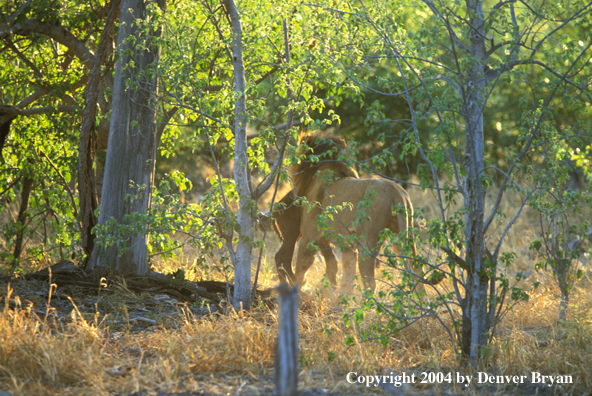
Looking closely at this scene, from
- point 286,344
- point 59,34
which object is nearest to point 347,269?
point 286,344

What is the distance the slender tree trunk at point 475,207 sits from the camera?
333 centimetres

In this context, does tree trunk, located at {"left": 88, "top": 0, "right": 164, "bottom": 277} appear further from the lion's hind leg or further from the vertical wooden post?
the vertical wooden post

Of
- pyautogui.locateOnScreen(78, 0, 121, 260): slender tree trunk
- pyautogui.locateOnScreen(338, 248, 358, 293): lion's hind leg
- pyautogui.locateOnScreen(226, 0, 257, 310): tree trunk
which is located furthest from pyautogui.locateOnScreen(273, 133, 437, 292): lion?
pyautogui.locateOnScreen(78, 0, 121, 260): slender tree trunk

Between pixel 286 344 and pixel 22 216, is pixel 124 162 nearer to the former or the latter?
pixel 22 216

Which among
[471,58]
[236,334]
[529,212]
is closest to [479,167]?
[471,58]

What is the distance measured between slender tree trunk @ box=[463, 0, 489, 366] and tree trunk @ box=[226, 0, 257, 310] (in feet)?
5.93

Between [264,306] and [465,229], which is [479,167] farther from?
[264,306]

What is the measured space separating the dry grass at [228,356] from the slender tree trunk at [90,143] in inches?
62.1

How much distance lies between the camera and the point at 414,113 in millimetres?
3406

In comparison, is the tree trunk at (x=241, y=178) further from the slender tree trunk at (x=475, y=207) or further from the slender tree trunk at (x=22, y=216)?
the slender tree trunk at (x=22, y=216)

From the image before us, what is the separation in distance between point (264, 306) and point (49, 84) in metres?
3.84

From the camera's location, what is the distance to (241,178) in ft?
14.6

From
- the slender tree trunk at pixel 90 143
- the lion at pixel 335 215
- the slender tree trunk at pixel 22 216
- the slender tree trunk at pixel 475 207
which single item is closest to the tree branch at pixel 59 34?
the slender tree trunk at pixel 90 143

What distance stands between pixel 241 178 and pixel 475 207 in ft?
6.50
